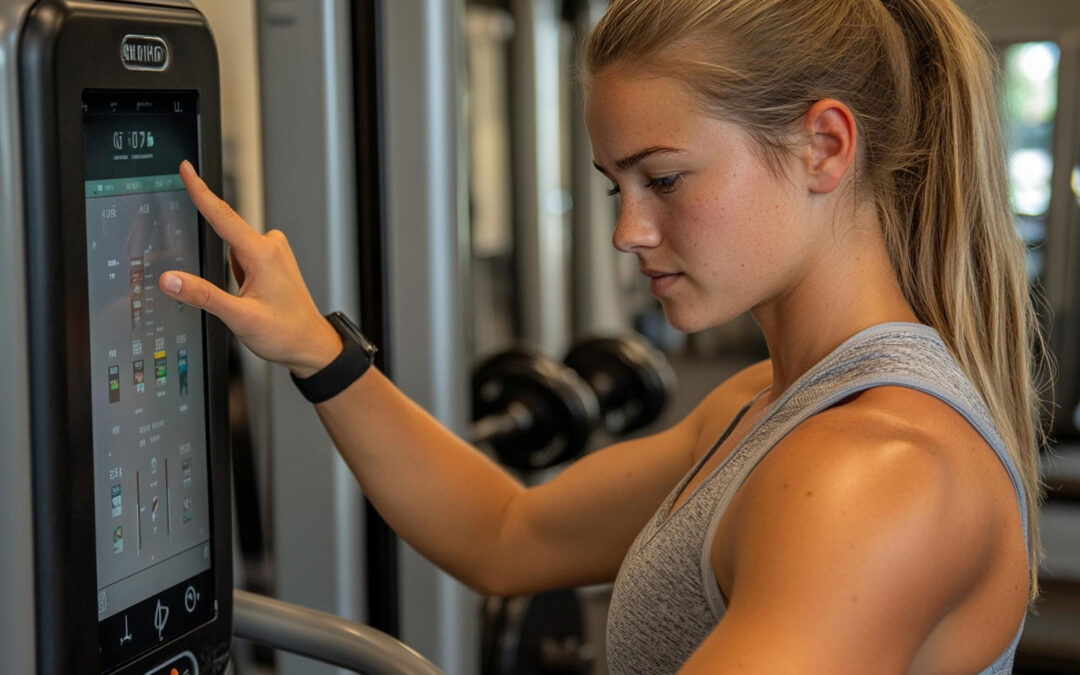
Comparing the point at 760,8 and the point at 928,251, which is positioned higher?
the point at 760,8

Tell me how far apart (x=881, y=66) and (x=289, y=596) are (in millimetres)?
859

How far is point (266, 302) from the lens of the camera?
0.99m

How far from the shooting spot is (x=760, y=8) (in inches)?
35.4

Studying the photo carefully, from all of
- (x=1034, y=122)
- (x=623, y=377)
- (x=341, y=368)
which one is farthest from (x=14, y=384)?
(x=1034, y=122)

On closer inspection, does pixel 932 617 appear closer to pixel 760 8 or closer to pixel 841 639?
pixel 841 639

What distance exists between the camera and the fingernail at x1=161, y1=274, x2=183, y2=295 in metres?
0.79

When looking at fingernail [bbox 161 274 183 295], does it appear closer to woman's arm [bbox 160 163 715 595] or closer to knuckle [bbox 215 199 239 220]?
knuckle [bbox 215 199 239 220]

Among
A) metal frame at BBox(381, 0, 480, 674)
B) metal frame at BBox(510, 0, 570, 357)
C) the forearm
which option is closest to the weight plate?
metal frame at BBox(381, 0, 480, 674)

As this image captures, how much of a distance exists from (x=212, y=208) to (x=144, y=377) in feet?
0.43

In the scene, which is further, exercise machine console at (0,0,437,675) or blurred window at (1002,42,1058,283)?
blurred window at (1002,42,1058,283)

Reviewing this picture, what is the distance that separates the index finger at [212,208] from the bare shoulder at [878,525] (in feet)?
1.39

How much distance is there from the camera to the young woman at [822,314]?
2.28ft

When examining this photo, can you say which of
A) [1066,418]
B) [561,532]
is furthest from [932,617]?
[1066,418]


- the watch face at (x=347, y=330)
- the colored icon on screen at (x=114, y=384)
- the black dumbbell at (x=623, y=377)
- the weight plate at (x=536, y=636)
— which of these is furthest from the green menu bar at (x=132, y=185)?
the black dumbbell at (x=623, y=377)
